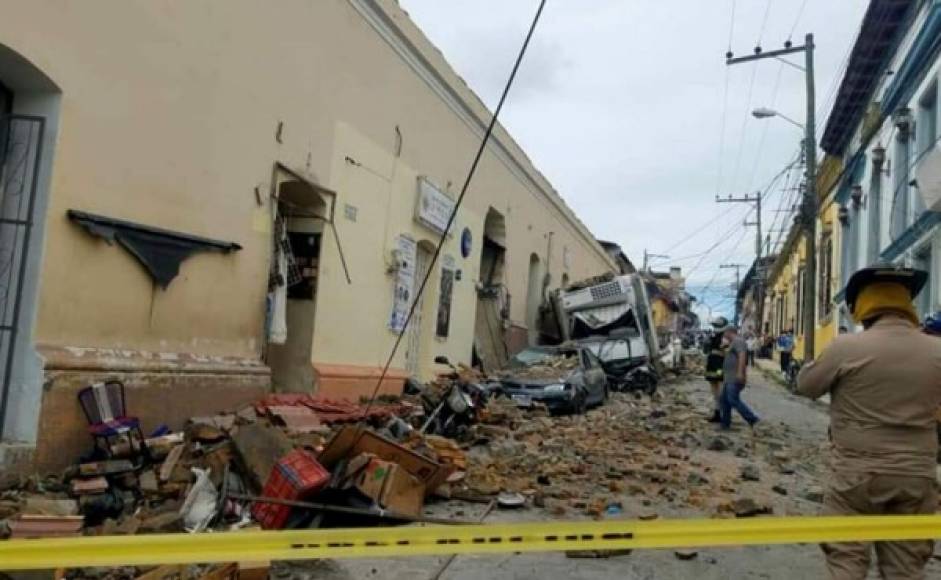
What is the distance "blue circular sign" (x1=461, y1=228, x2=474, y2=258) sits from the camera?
18.1 m

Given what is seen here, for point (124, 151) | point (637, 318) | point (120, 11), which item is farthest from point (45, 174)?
point (637, 318)

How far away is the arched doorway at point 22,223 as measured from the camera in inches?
261

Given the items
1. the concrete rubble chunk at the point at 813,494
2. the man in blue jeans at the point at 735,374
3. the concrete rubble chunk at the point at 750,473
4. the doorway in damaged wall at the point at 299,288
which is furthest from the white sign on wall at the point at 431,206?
the concrete rubble chunk at the point at 813,494

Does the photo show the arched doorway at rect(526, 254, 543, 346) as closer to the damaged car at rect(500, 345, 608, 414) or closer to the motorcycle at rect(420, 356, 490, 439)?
the damaged car at rect(500, 345, 608, 414)

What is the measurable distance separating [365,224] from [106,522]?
25.4 feet

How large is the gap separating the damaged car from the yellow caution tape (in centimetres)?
1038

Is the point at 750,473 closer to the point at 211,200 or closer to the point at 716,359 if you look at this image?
the point at 716,359

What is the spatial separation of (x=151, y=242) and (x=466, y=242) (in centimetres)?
1091

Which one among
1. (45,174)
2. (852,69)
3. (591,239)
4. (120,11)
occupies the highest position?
(852,69)

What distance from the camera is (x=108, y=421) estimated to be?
7043 millimetres

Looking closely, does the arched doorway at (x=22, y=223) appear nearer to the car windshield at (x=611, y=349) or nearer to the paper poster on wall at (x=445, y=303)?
the paper poster on wall at (x=445, y=303)

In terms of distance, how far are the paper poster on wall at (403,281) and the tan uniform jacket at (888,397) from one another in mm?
10847

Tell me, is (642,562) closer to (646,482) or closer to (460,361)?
(646,482)

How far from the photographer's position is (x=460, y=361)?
18141 millimetres
